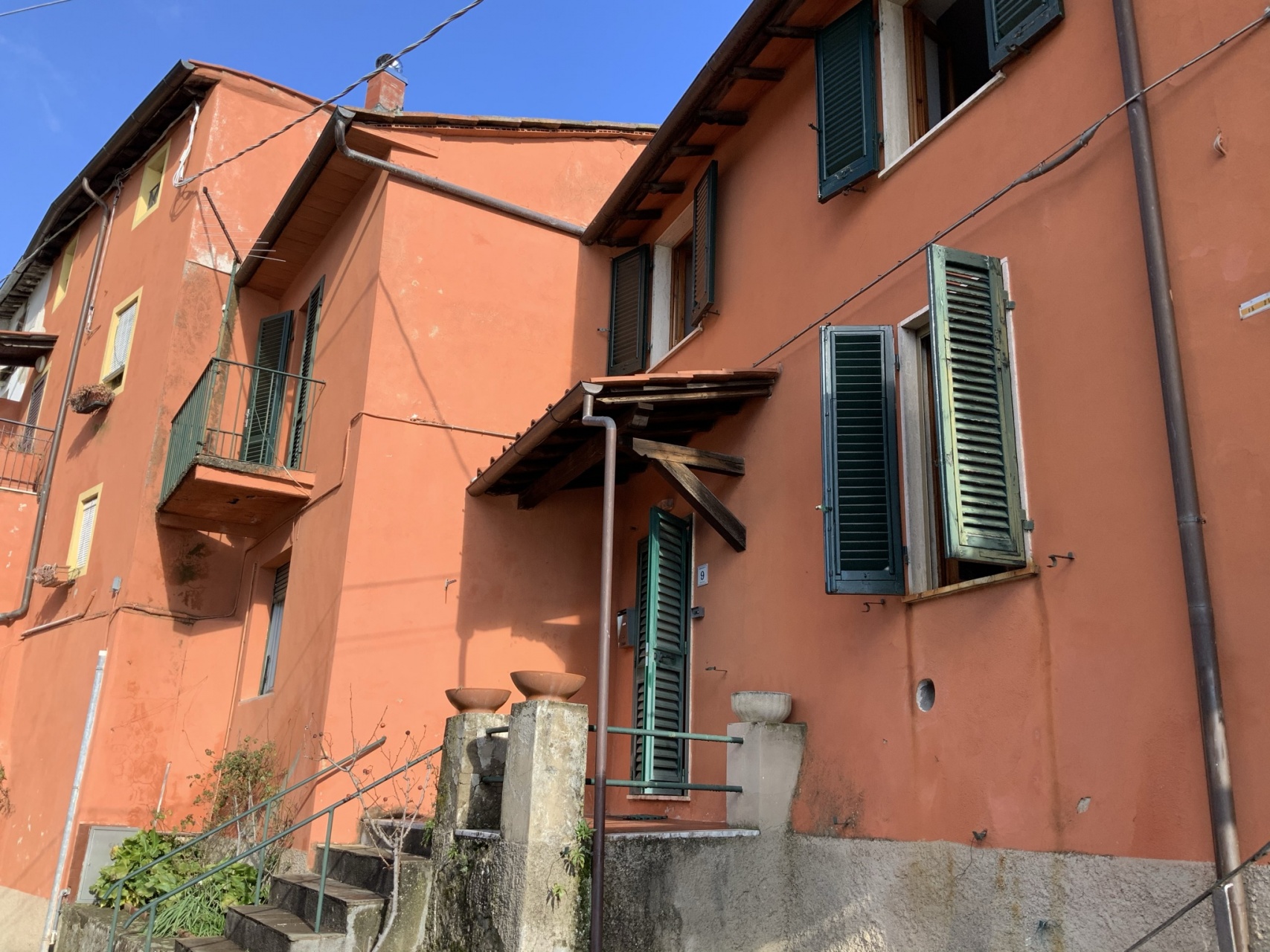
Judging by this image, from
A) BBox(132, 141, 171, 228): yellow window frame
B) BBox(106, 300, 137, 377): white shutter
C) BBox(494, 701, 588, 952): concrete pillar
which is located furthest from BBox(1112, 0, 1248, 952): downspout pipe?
BBox(132, 141, 171, 228): yellow window frame

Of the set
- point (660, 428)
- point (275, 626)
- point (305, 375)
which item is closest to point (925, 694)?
point (660, 428)

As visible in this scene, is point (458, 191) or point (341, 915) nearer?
point (341, 915)

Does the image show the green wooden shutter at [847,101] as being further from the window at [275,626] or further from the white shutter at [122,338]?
the white shutter at [122,338]

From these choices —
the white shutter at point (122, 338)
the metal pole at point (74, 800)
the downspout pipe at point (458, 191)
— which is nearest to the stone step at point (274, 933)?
the metal pole at point (74, 800)

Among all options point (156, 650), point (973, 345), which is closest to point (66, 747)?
point (156, 650)

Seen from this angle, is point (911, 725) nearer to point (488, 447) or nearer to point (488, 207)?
point (488, 447)

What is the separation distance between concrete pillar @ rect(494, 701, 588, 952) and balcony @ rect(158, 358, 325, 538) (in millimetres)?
5163

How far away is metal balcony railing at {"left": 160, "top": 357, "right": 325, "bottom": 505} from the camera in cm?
1084

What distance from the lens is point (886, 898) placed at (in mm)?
5691

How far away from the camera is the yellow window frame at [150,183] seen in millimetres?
15422

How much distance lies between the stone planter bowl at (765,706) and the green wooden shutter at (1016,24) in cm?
391

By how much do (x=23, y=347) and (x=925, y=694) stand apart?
1682cm

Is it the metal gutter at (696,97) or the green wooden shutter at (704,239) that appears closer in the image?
the metal gutter at (696,97)

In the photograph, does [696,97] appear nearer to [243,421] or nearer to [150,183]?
[243,421]
